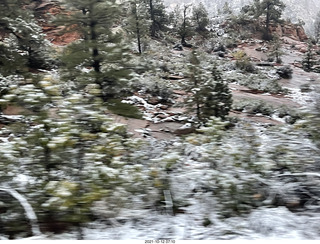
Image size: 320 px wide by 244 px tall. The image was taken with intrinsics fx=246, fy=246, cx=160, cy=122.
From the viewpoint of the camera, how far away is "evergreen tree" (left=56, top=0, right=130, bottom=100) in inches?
319

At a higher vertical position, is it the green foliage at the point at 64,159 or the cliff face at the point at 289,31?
the cliff face at the point at 289,31

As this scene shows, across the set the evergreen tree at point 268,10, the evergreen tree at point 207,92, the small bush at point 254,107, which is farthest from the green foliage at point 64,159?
the evergreen tree at point 268,10

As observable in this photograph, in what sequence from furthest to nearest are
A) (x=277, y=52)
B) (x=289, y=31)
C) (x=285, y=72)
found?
(x=289, y=31) < (x=277, y=52) < (x=285, y=72)

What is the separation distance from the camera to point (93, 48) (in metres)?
8.49

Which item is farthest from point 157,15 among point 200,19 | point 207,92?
point 207,92

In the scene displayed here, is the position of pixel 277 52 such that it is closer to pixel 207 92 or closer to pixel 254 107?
pixel 254 107

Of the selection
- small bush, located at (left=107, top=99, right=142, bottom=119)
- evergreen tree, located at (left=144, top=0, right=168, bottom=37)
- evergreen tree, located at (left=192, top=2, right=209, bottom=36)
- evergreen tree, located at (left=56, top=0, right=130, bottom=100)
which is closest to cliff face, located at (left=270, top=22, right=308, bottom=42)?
evergreen tree, located at (left=192, top=2, right=209, bottom=36)

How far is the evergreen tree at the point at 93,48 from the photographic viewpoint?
8.09m

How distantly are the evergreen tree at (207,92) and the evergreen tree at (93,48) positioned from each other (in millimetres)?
3281

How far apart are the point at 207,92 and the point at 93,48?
4701mm

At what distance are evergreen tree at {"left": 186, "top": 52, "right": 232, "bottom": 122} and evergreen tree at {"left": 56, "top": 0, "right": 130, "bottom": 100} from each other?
3.28m

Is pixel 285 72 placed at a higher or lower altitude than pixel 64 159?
lower

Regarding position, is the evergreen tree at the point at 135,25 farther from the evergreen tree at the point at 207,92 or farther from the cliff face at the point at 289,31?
the cliff face at the point at 289,31

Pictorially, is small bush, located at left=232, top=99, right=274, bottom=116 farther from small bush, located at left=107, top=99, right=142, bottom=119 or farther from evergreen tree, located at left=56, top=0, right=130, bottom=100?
evergreen tree, located at left=56, top=0, right=130, bottom=100
